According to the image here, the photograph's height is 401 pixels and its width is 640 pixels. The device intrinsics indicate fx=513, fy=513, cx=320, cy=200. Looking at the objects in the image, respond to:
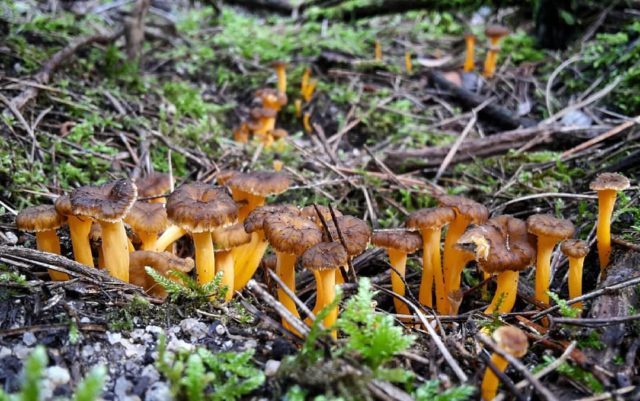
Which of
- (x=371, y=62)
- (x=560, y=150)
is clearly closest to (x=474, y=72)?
(x=371, y=62)

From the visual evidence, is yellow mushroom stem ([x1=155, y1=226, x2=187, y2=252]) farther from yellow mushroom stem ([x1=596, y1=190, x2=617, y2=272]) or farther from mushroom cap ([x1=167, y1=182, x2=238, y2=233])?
yellow mushroom stem ([x1=596, y1=190, x2=617, y2=272])

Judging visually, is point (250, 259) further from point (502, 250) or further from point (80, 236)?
point (502, 250)

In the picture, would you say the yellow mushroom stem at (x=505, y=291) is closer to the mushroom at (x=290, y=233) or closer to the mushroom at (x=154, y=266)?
the mushroom at (x=290, y=233)

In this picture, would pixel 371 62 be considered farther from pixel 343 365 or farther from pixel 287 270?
pixel 343 365

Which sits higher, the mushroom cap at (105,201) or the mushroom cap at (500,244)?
the mushroom cap at (105,201)

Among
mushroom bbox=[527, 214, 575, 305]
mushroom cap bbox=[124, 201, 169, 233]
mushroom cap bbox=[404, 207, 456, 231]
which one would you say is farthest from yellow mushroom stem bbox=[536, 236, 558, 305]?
mushroom cap bbox=[124, 201, 169, 233]

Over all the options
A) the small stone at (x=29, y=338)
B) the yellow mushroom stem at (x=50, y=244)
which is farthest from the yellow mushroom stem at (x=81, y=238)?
the small stone at (x=29, y=338)
